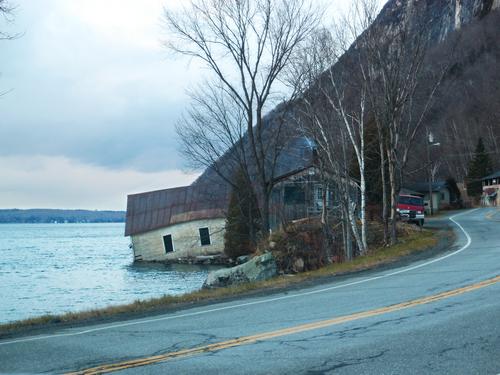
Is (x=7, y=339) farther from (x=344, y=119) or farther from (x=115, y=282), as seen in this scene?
(x=115, y=282)

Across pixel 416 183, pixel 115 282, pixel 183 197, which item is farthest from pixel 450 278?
pixel 416 183

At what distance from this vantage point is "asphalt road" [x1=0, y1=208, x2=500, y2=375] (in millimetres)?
7117

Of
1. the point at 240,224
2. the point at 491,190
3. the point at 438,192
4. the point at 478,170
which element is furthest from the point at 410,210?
the point at 478,170

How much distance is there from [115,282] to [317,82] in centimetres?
1720

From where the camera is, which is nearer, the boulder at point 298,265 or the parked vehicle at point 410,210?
the boulder at point 298,265

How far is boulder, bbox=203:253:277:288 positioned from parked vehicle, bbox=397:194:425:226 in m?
20.8

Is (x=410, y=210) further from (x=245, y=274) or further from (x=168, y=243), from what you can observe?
(x=245, y=274)

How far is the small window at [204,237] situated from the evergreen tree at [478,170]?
148 ft

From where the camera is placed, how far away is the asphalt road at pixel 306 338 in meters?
7.12

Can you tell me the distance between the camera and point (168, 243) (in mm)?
52594

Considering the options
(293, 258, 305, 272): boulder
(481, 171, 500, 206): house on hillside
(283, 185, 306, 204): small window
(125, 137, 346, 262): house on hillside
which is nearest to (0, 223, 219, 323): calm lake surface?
(125, 137, 346, 262): house on hillside

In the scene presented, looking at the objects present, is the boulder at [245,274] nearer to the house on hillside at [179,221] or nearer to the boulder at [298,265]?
the boulder at [298,265]

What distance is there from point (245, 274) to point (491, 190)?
64.1m

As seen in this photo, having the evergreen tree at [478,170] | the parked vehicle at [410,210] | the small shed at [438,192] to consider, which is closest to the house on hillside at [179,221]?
the parked vehicle at [410,210]
